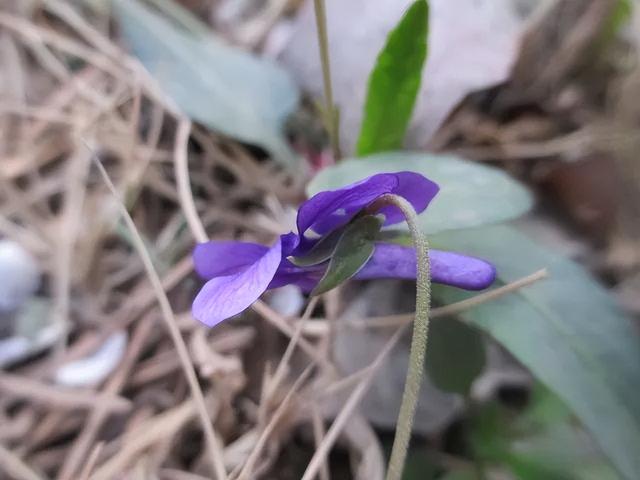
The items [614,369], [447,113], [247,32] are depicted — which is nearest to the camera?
[614,369]

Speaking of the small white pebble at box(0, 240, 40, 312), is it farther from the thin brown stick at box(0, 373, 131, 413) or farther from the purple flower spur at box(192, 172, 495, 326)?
the purple flower spur at box(192, 172, 495, 326)

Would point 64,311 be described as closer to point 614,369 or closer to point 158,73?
point 158,73

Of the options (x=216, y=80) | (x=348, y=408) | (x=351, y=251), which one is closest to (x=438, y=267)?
(x=351, y=251)

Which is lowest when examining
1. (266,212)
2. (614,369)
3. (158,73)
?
(614,369)

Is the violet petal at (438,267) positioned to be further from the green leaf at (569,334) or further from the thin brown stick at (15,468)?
the thin brown stick at (15,468)

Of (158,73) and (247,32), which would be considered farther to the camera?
(247,32)

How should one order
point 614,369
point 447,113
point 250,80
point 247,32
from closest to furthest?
point 614,369
point 447,113
point 250,80
point 247,32

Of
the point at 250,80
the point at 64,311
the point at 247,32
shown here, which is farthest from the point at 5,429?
the point at 247,32
